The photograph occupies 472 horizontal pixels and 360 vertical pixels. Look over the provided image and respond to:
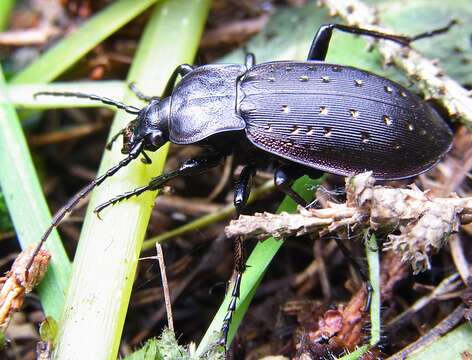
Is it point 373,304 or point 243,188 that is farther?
point 243,188

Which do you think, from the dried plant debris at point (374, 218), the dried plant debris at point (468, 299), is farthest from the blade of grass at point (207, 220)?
the dried plant debris at point (468, 299)

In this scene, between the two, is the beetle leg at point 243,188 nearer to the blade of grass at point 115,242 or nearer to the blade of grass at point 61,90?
the blade of grass at point 115,242

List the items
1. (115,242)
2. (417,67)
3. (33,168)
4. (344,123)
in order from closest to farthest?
(115,242) < (344,123) < (33,168) < (417,67)

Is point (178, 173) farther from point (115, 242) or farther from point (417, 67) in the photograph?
point (417, 67)

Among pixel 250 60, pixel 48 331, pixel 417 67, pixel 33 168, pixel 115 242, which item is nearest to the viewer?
pixel 48 331

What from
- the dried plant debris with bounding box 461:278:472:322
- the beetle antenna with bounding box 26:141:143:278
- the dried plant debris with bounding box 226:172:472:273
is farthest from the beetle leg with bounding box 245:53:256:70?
the dried plant debris with bounding box 461:278:472:322

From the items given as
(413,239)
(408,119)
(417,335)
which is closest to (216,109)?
(408,119)

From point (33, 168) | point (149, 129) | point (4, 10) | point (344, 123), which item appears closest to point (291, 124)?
point (344, 123)
